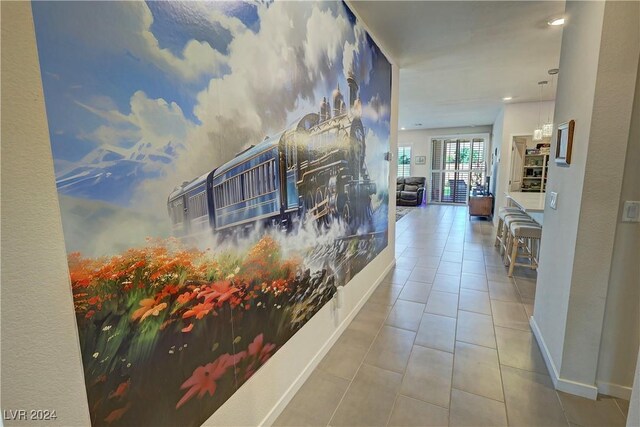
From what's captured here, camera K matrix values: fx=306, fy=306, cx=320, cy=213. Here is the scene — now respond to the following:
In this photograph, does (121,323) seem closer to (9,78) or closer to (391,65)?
(9,78)

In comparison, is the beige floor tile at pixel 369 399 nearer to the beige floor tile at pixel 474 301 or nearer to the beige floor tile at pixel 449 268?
the beige floor tile at pixel 474 301

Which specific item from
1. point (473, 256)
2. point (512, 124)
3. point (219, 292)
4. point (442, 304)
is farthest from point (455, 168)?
point (219, 292)

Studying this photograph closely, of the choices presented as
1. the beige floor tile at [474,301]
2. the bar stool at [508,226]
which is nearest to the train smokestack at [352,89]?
the beige floor tile at [474,301]

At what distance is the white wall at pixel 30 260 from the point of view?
624 mm

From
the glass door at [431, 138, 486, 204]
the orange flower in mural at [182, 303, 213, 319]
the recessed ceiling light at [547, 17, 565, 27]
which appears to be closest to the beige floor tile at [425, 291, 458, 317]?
the orange flower in mural at [182, 303, 213, 319]

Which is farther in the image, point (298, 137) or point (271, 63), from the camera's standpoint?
point (298, 137)

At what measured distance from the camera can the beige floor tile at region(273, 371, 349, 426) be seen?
166 centimetres

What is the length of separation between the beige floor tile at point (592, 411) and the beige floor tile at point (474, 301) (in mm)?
1041

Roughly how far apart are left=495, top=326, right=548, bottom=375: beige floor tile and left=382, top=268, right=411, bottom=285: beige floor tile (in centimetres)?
115

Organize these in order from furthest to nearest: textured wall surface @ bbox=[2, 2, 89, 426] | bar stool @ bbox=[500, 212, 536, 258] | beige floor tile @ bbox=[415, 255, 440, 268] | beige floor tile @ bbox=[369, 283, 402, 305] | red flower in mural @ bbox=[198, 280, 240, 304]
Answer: beige floor tile @ bbox=[415, 255, 440, 268] < bar stool @ bbox=[500, 212, 536, 258] < beige floor tile @ bbox=[369, 283, 402, 305] < red flower in mural @ bbox=[198, 280, 240, 304] < textured wall surface @ bbox=[2, 2, 89, 426]

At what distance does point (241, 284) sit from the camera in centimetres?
137

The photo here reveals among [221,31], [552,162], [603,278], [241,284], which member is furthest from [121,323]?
[552,162]

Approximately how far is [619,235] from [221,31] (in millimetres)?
2191

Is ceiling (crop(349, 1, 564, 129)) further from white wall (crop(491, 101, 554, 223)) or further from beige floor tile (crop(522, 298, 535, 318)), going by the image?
beige floor tile (crop(522, 298, 535, 318))
